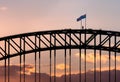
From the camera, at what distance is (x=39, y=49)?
16062cm

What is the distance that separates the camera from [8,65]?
16438cm

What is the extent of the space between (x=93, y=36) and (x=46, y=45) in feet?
20.0

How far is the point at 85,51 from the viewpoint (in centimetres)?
16388

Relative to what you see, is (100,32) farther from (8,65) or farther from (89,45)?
(8,65)

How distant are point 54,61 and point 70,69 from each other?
235 cm

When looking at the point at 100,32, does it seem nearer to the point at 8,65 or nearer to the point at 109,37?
the point at 109,37

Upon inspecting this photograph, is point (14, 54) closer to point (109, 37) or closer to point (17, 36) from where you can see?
point (17, 36)

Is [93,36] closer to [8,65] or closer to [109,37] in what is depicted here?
[109,37]

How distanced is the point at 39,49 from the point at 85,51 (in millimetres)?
6749

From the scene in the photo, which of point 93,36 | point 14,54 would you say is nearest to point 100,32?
point 93,36

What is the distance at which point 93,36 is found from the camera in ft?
527

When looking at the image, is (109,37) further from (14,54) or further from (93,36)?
(14,54)

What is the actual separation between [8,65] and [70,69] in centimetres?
818

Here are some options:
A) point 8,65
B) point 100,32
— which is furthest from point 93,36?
point 8,65
